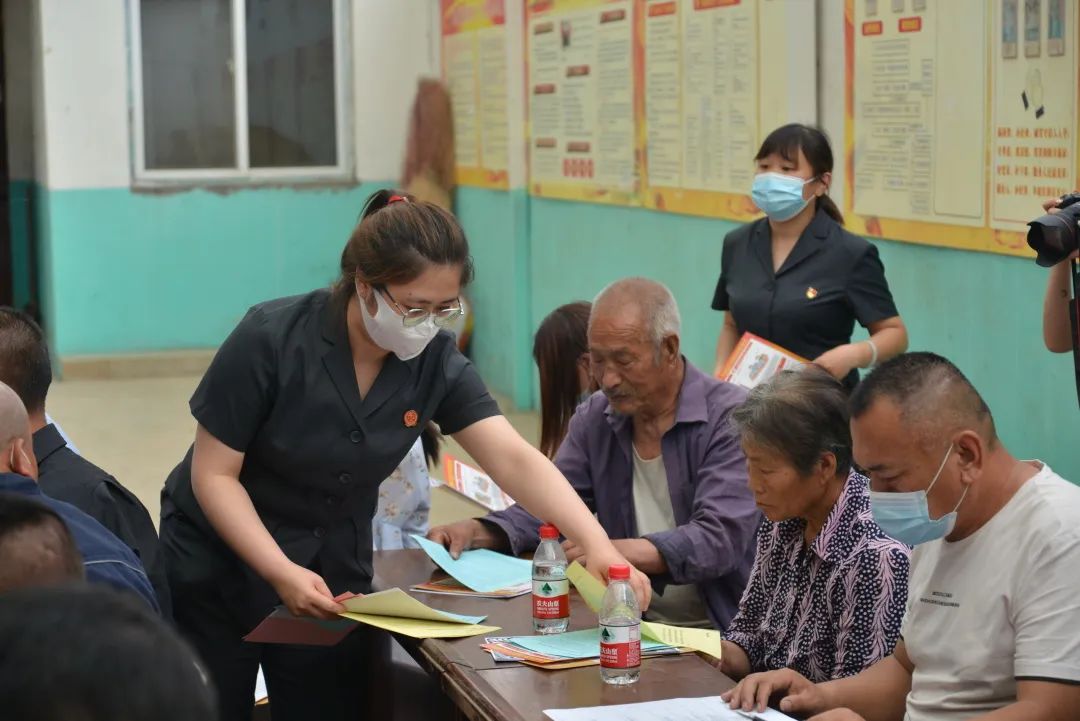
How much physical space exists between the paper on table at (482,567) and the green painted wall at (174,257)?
7.95m

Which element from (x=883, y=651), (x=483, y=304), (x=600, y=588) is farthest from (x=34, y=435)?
(x=483, y=304)

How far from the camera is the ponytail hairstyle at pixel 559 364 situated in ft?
13.9

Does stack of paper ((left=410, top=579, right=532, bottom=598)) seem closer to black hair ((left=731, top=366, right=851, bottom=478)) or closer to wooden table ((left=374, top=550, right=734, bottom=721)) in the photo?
wooden table ((left=374, top=550, right=734, bottom=721))

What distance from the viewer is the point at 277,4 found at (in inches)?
447

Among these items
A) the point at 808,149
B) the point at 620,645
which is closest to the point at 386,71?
the point at 808,149

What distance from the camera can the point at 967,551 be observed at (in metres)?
2.48

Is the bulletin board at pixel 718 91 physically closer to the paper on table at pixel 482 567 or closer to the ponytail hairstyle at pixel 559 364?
the ponytail hairstyle at pixel 559 364

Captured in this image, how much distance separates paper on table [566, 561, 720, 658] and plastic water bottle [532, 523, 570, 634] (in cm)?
11

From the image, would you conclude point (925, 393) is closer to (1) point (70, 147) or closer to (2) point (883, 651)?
(2) point (883, 651)

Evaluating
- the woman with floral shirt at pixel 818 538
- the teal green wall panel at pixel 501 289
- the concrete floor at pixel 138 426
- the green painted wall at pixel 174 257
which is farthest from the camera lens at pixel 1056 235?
the green painted wall at pixel 174 257

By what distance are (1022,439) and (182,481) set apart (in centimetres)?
253

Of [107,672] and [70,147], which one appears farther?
[70,147]

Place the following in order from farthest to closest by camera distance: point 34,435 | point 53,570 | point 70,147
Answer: point 70,147 < point 34,435 < point 53,570

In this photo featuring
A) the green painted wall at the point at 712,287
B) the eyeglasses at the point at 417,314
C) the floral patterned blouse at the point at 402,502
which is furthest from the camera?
the green painted wall at the point at 712,287
